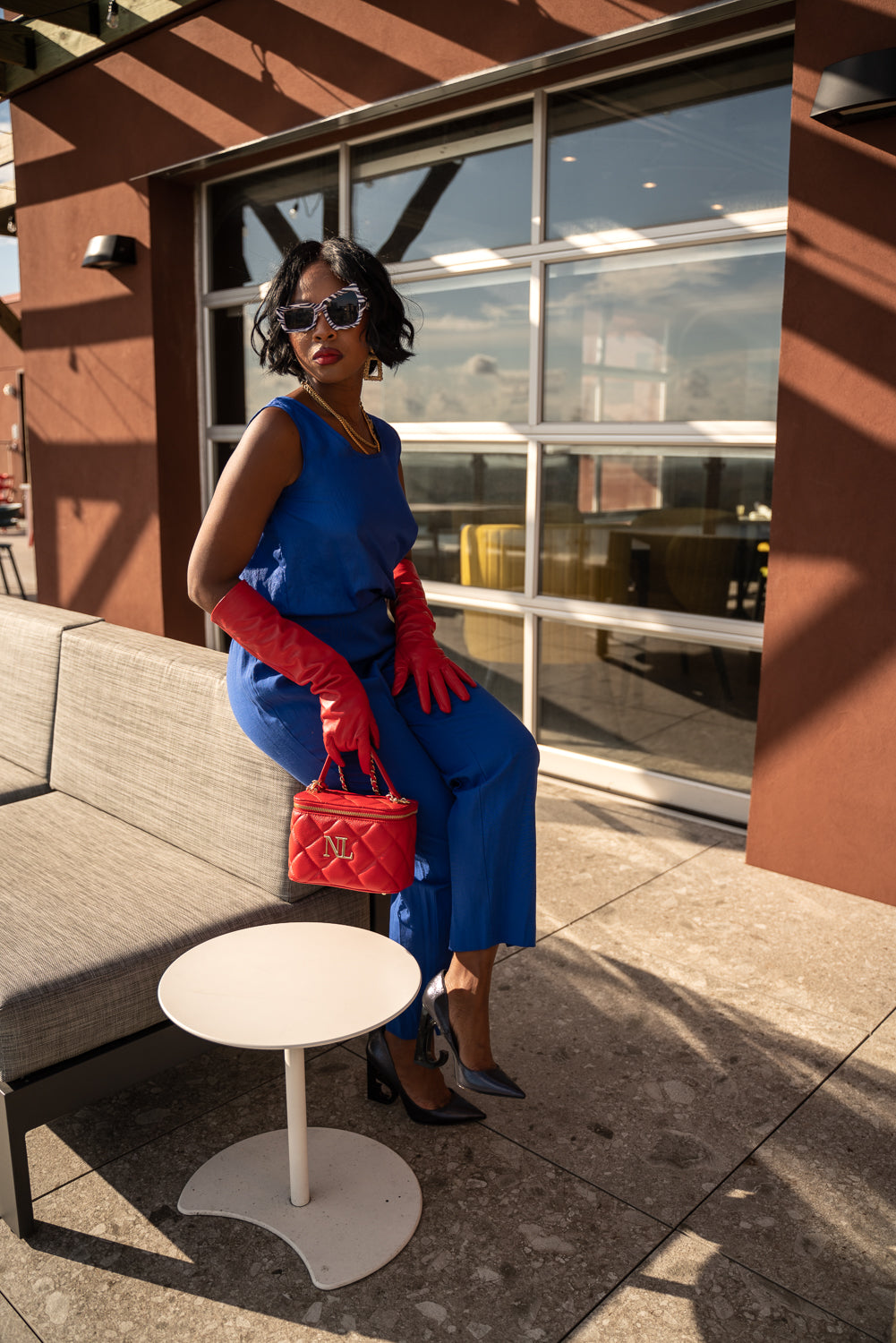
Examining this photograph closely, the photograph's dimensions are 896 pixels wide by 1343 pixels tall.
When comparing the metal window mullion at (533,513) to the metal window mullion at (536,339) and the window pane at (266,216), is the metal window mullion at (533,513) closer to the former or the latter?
the metal window mullion at (536,339)

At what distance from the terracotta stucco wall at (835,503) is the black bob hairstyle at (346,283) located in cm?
155

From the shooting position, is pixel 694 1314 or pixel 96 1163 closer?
pixel 694 1314

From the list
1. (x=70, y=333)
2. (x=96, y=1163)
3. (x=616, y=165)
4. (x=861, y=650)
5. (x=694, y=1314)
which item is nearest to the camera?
(x=694, y=1314)

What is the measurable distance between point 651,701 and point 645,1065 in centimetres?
200

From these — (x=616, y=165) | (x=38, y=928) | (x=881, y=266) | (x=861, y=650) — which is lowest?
(x=38, y=928)

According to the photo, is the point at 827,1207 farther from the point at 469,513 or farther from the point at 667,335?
the point at 469,513

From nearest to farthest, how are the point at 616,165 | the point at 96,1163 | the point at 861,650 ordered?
the point at 96,1163, the point at 861,650, the point at 616,165

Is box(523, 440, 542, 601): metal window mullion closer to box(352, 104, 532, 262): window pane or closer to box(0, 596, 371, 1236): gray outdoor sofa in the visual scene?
box(352, 104, 532, 262): window pane

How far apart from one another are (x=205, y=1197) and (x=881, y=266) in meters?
3.00

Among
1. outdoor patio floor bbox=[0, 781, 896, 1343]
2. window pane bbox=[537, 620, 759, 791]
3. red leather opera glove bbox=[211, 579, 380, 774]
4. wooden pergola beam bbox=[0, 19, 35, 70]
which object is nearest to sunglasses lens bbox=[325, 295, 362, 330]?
red leather opera glove bbox=[211, 579, 380, 774]

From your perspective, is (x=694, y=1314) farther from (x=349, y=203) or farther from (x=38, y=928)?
(x=349, y=203)

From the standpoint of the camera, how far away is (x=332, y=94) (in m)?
4.38

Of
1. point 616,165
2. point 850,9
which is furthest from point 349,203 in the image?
point 850,9

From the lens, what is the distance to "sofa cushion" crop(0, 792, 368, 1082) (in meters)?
1.83
